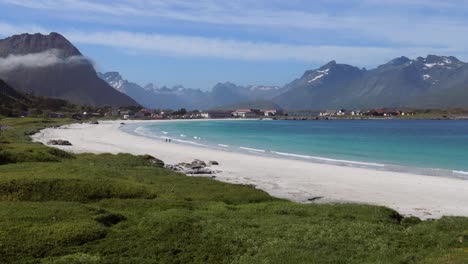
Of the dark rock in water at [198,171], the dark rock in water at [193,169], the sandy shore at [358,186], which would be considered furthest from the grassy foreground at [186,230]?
the dark rock in water at [193,169]

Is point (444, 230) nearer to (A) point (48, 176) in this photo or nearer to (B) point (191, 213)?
(B) point (191, 213)

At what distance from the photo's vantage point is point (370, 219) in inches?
800

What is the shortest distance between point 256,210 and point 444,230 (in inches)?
285

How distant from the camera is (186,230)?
16.4m

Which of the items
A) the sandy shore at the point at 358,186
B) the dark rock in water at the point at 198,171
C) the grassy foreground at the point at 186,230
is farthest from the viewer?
the dark rock in water at the point at 198,171

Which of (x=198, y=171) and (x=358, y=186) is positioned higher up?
(x=198, y=171)

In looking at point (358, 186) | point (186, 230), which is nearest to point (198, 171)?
point (358, 186)

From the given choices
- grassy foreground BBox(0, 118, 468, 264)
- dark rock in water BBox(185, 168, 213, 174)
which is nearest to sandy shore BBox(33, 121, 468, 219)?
dark rock in water BBox(185, 168, 213, 174)

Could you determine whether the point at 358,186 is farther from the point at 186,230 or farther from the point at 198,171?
the point at 186,230

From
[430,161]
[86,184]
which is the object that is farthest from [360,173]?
[86,184]

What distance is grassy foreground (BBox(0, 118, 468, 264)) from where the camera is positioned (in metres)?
14.2

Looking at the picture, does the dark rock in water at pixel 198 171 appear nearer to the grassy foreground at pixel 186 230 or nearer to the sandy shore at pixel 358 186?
the sandy shore at pixel 358 186

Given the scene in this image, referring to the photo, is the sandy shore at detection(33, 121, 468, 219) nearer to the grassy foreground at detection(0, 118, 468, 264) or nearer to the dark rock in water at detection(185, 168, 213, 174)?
the dark rock in water at detection(185, 168, 213, 174)

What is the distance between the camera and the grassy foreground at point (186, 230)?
1421 cm
